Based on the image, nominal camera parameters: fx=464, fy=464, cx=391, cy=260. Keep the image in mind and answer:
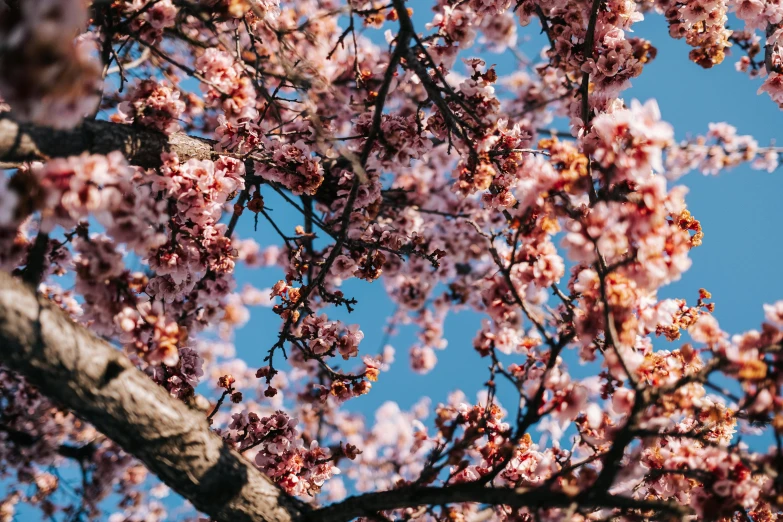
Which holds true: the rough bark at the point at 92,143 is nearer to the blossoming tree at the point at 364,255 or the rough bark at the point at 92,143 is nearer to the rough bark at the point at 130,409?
the blossoming tree at the point at 364,255

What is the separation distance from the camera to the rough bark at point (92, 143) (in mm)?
2656

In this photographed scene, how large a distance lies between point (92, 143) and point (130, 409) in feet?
5.55

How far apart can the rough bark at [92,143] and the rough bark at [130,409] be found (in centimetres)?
95

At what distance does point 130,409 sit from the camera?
2287mm

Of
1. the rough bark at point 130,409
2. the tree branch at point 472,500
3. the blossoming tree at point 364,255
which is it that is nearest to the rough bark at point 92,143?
the blossoming tree at point 364,255

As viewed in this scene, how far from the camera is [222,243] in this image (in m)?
3.19

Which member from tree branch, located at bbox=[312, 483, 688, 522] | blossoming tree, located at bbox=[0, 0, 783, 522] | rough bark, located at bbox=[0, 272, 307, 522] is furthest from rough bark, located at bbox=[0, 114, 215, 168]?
tree branch, located at bbox=[312, 483, 688, 522]

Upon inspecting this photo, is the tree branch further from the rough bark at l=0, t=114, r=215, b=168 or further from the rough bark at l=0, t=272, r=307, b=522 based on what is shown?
the rough bark at l=0, t=114, r=215, b=168

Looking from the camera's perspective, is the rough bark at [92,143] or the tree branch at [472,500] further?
the rough bark at [92,143]

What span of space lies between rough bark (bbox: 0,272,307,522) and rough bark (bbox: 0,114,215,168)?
955 mm

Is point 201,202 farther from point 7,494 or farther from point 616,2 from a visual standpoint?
point 7,494

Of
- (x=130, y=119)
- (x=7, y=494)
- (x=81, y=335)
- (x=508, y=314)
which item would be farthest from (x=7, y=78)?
(x=7, y=494)

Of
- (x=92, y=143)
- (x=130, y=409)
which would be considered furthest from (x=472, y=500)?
(x=92, y=143)

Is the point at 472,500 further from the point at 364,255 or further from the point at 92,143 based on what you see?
the point at 92,143
